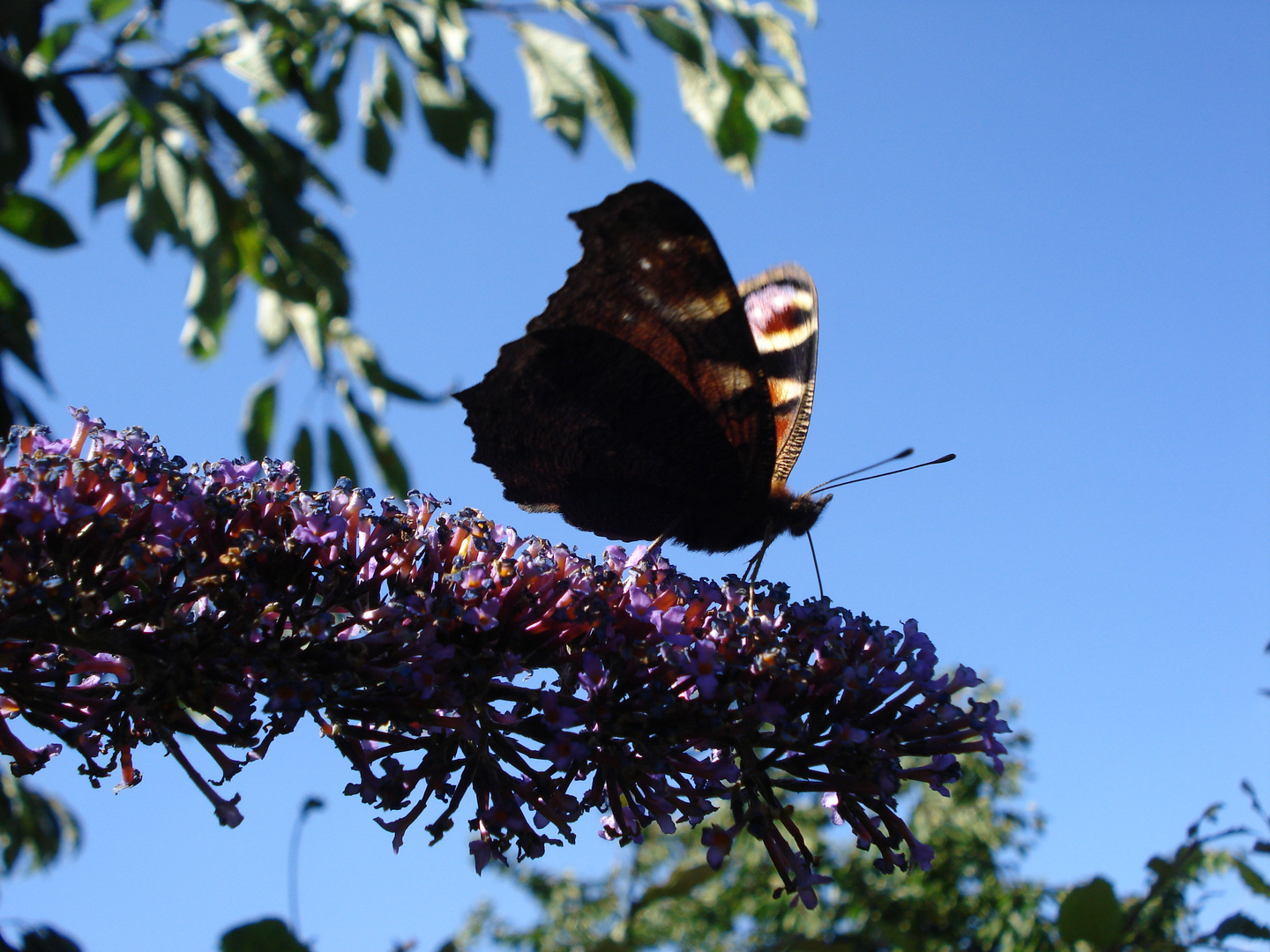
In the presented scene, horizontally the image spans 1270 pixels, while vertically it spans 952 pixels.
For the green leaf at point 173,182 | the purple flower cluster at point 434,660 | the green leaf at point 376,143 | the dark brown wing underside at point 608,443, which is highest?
the green leaf at point 376,143

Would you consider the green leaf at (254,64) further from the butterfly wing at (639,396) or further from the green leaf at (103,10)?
the butterfly wing at (639,396)

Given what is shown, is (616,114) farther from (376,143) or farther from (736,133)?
(376,143)

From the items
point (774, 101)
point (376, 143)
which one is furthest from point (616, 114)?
point (376, 143)

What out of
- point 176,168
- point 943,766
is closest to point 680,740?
point 943,766

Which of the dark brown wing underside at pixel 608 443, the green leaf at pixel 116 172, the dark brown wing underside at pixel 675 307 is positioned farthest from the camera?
the green leaf at pixel 116 172

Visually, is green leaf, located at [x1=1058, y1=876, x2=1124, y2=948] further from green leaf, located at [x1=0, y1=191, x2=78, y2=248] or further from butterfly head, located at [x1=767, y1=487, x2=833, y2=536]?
green leaf, located at [x1=0, y1=191, x2=78, y2=248]

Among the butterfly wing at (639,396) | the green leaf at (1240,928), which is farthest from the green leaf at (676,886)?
the butterfly wing at (639,396)

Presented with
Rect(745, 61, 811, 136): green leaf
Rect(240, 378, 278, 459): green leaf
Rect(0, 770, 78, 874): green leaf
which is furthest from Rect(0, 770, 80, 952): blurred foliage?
Rect(745, 61, 811, 136): green leaf

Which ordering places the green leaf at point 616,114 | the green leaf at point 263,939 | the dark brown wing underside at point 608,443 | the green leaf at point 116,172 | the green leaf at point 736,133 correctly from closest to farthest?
the green leaf at point 263,939
the dark brown wing underside at point 608,443
the green leaf at point 116,172
the green leaf at point 616,114
the green leaf at point 736,133
